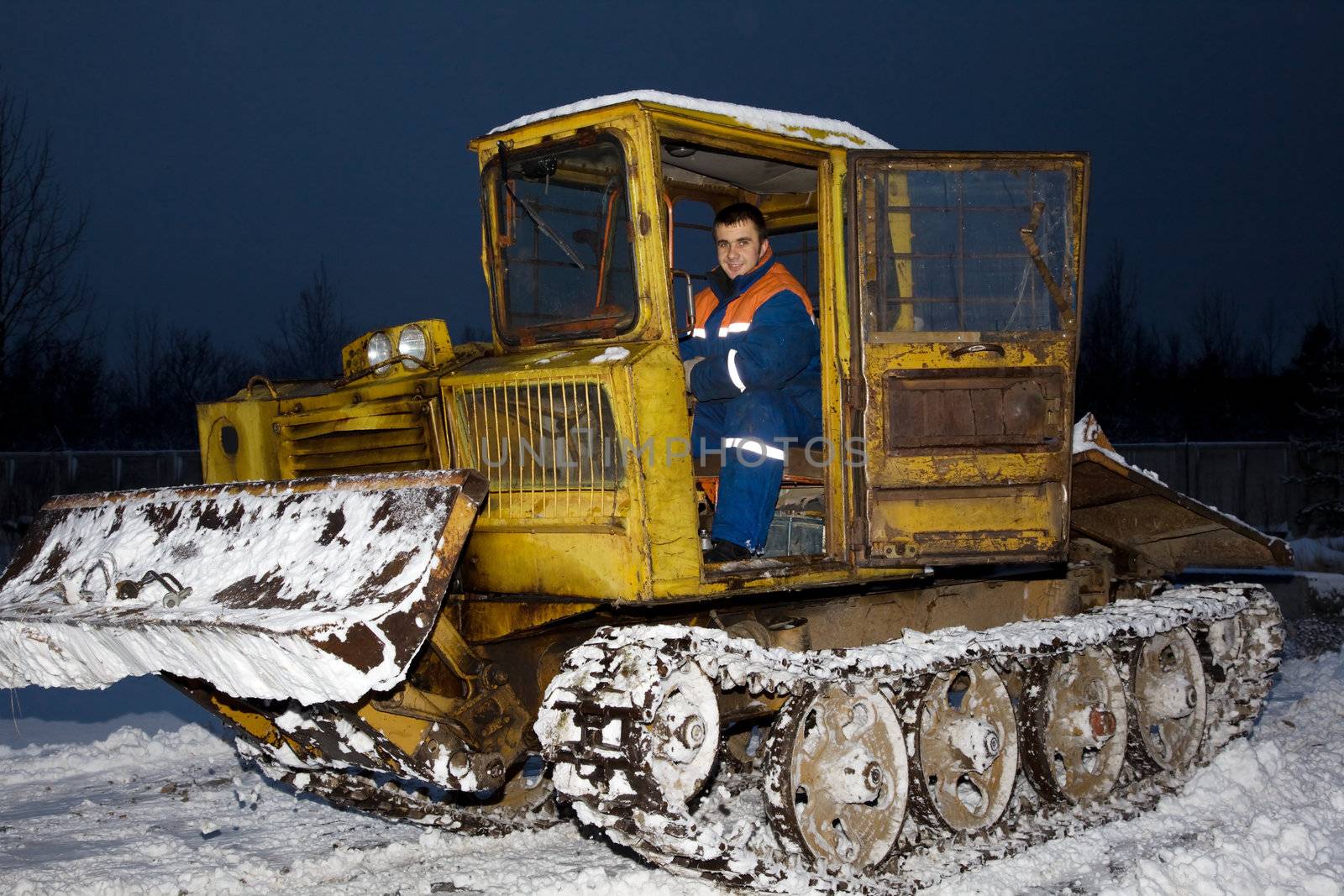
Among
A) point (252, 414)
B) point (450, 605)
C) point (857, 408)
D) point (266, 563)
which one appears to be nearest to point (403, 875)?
point (450, 605)

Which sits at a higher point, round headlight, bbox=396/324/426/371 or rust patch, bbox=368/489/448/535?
round headlight, bbox=396/324/426/371

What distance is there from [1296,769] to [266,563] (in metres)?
5.51

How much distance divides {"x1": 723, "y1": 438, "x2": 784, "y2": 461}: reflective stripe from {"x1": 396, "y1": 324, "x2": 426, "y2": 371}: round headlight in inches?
54.4

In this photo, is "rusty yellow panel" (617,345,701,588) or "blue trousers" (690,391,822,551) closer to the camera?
"rusty yellow panel" (617,345,701,588)

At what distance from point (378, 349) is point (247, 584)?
1.37 meters

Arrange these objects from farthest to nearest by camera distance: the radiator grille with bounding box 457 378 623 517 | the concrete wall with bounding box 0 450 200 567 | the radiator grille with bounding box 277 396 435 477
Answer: the concrete wall with bounding box 0 450 200 567
the radiator grille with bounding box 277 396 435 477
the radiator grille with bounding box 457 378 623 517

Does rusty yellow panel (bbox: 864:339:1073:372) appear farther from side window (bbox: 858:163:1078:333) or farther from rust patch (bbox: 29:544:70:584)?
rust patch (bbox: 29:544:70:584)

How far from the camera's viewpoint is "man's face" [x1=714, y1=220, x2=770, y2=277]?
5.80 m

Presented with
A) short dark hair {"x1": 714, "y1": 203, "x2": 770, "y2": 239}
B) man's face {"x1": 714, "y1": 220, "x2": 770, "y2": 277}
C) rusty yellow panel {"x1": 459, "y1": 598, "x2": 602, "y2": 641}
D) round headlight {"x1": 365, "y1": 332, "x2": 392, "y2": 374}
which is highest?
short dark hair {"x1": 714, "y1": 203, "x2": 770, "y2": 239}

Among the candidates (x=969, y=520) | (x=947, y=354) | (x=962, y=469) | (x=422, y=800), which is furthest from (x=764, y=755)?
(x=422, y=800)

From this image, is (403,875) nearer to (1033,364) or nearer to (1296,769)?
(1033,364)

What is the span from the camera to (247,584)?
4.64 meters

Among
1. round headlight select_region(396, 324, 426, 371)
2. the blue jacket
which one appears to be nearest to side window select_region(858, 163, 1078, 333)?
the blue jacket

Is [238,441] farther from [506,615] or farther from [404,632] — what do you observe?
[404,632]
